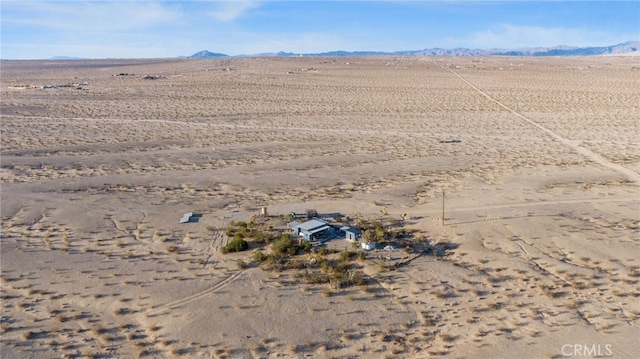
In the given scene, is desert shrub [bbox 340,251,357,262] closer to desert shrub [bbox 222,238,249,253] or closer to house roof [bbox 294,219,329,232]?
house roof [bbox 294,219,329,232]

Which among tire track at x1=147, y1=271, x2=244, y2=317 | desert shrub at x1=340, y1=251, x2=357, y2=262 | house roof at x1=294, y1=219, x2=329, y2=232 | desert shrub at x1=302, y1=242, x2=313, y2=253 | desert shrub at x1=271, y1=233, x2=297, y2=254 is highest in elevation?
house roof at x1=294, y1=219, x2=329, y2=232

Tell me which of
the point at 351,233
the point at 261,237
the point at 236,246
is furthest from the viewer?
A: the point at 261,237

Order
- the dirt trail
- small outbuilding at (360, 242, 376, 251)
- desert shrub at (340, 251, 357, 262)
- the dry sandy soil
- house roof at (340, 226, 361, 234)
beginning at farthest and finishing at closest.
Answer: the dirt trail, house roof at (340, 226, 361, 234), small outbuilding at (360, 242, 376, 251), desert shrub at (340, 251, 357, 262), the dry sandy soil

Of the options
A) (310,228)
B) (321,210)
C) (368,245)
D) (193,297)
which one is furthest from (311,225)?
(193,297)

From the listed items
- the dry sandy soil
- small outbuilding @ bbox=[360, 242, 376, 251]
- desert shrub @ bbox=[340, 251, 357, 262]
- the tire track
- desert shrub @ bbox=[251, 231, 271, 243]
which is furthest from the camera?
desert shrub @ bbox=[251, 231, 271, 243]

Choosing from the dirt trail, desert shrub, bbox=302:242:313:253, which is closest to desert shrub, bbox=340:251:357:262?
desert shrub, bbox=302:242:313:253

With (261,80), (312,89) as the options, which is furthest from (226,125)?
(261,80)

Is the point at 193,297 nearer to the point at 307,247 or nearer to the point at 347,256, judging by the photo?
the point at 307,247
